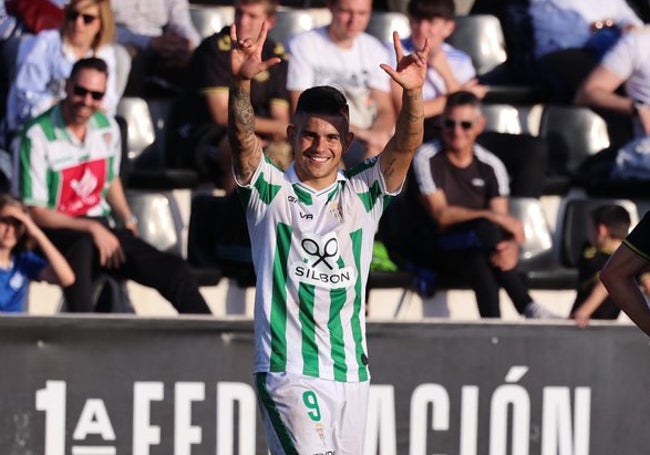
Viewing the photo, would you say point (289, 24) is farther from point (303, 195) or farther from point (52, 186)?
point (303, 195)

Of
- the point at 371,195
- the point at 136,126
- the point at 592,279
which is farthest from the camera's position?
the point at 136,126

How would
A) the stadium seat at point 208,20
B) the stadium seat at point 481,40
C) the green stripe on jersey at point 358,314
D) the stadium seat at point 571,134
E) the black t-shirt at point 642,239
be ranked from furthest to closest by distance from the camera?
the stadium seat at point 481,40
the stadium seat at point 208,20
the stadium seat at point 571,134
the green stripe on jersey at point 358,314
the black t-shirt at point 642,239

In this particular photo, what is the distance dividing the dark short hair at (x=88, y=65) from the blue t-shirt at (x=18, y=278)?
112 cm

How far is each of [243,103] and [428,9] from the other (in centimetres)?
449

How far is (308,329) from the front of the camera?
17.9ft

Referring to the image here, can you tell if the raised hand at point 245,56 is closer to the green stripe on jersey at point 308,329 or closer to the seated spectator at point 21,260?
the green stripe on jersey at point 308,329

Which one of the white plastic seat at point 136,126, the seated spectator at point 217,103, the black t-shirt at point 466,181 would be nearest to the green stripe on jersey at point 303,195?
the black t-shirt at point 466,181

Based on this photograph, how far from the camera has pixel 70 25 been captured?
9.13 meters

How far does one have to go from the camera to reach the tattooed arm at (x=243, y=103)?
5172 millimetres

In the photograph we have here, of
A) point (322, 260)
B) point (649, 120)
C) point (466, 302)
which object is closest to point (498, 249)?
point (466, 302)

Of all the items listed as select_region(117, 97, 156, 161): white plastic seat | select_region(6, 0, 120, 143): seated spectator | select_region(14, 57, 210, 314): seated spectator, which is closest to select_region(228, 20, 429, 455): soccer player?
select_region(14, 57, 210, 314): seated spectator

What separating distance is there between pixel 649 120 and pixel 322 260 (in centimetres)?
496

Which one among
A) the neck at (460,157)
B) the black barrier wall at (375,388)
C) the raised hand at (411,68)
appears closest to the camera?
the raised hand at (411,68)

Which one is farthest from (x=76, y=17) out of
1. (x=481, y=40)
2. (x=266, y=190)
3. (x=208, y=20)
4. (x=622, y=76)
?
(x=266, y=190)
